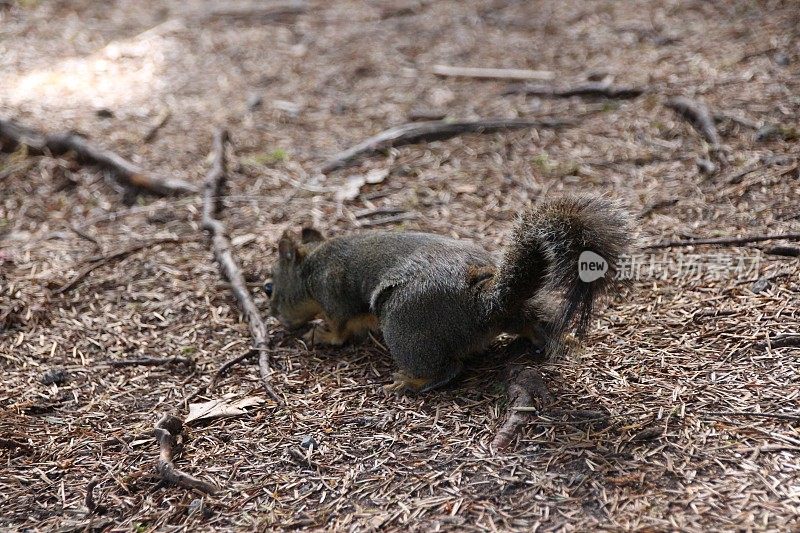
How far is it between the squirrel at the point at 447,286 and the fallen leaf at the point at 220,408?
0.64m

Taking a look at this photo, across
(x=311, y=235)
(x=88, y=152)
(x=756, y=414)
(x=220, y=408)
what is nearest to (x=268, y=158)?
(x=88, y=152)

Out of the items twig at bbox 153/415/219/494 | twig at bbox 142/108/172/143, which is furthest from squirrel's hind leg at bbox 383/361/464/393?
twig at bbox 142/108/172/143

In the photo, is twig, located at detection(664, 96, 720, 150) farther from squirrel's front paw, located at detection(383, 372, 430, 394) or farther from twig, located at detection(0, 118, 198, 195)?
twig, located at detection(0, 118, 198, 195)

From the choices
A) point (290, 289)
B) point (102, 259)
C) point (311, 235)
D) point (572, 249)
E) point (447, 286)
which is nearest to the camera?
point (572, 249)

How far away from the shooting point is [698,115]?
5.73m

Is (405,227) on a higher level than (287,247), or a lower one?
lower

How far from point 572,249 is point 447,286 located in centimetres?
71

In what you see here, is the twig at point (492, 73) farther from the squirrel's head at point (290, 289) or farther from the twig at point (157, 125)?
the squirrel's head at point (290, 289)

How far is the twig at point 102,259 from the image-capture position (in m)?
4.72

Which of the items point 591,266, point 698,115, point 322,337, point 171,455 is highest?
point 591,266

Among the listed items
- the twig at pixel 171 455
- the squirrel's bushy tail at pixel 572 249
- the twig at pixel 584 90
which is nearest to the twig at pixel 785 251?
the squirrel's bushy tail at pixel 572 249

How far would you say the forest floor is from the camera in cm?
294

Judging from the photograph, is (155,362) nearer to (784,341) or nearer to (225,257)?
(225,257)

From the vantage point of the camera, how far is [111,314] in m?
4.50
